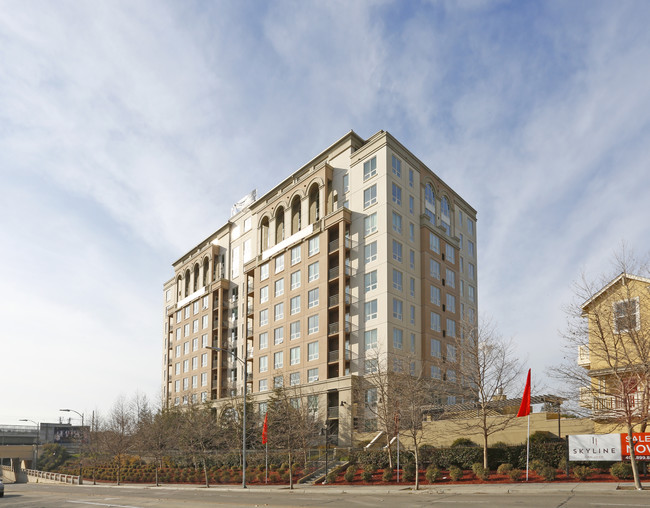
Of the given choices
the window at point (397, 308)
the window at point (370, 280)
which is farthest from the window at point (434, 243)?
the window at point (370, 280)

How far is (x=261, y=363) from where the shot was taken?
6644 centimetres

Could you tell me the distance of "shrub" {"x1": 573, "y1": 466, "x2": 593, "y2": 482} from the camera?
27.0 m

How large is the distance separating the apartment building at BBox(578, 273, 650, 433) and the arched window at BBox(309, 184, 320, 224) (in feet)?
119

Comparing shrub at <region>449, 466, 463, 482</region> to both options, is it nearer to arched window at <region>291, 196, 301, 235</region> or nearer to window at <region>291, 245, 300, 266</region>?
window at <region>291, 245, 300, 266</region>

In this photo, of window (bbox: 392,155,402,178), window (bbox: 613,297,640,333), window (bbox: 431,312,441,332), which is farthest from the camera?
window (bbox: 431,312,441,332)

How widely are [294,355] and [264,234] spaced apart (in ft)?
55.7

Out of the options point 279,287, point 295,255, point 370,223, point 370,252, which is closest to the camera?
point 370,252

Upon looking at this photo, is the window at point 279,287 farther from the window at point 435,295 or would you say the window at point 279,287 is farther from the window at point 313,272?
the window at point 435,295

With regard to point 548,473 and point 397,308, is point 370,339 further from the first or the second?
point 548,473

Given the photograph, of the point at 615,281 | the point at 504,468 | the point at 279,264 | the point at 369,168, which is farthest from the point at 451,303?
the point at 615,281

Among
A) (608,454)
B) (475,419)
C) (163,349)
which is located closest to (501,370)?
(475,419)

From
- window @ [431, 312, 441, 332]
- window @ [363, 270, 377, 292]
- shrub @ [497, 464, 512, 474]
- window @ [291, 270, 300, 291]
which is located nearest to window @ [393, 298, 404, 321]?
window @ [363, 270, 377, 292]

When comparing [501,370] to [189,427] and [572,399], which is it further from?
[189,427]

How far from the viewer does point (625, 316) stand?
2723cm
